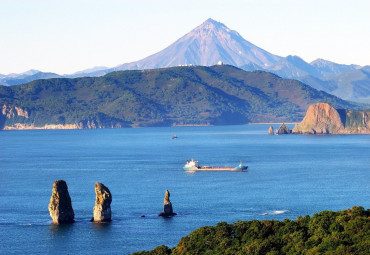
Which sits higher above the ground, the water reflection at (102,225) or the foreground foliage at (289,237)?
the foreground foliage at (289,237)

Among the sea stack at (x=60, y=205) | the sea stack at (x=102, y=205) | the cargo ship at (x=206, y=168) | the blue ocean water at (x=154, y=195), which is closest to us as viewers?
the blue ocean water at (x=154, y=195)

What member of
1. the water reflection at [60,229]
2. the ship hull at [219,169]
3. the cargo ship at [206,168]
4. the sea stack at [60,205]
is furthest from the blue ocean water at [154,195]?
the cargo ship at [206,168]

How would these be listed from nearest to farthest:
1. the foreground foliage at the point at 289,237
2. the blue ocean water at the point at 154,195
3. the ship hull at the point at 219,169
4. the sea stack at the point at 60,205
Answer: the foreground foliage at the point at 289,237 → the blue ocean water at the point at 154,195 → the sea stack at the point at 60,205 → the ship hull at the point at 219,169

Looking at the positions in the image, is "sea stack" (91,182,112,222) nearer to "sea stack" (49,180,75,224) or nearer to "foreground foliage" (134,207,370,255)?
"sea stack" (49,180,75,224)

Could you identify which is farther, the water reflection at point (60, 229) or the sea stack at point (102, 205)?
the sea stack at point (102, 205)

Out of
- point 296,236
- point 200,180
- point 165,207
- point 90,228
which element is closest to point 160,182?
point 200,180

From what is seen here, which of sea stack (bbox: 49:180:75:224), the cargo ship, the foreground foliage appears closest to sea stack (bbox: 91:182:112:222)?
sea stack (bbox: 49:180:75:224)

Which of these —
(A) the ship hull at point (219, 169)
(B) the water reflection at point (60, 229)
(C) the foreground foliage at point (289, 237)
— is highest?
(C) the foreground foliage at point (289, 237)

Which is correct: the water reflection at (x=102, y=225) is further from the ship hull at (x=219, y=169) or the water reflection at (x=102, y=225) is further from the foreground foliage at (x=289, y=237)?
the ship hull at (x=219, y=169)
